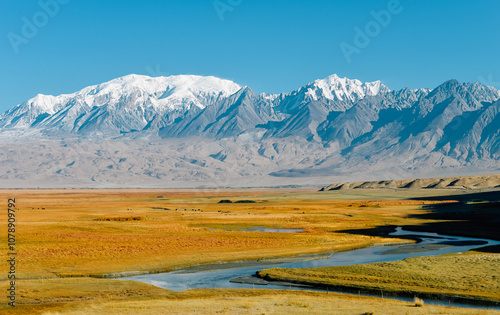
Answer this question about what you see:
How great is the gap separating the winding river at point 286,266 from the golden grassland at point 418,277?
2.18m

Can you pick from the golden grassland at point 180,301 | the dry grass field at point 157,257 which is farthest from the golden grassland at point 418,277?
the dry grass field at point 157,257

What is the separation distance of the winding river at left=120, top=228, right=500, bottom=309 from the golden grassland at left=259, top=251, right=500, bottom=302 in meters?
2.18

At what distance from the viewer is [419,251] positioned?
61.9m

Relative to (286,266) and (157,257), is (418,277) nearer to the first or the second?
(286,266)

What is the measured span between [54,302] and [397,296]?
23.0m

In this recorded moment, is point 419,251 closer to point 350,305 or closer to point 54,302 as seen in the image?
point 350,305

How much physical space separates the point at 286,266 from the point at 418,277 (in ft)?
40.8

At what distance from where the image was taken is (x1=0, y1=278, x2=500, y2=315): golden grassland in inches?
1289

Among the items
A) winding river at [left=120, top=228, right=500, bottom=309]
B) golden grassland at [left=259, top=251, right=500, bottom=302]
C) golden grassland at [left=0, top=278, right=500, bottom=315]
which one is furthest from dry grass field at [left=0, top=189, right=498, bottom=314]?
golden grassland at [left=259, top=251, right=500, bottom=302]

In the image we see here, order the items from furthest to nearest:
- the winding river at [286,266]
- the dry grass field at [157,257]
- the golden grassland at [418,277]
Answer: the winding river at [286,266] → the golden grassland at [418,277] → the dry grass field at [157,257]

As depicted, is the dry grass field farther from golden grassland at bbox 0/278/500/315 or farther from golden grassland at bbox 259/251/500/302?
golden grassland at bbox 259/251/500/302

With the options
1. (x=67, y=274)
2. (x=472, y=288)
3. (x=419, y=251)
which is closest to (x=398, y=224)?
(x=419, y=251)

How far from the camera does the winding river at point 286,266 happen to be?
43.3 m

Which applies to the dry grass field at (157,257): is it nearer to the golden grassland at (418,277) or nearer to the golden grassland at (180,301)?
the golden grassland at (180,301)
